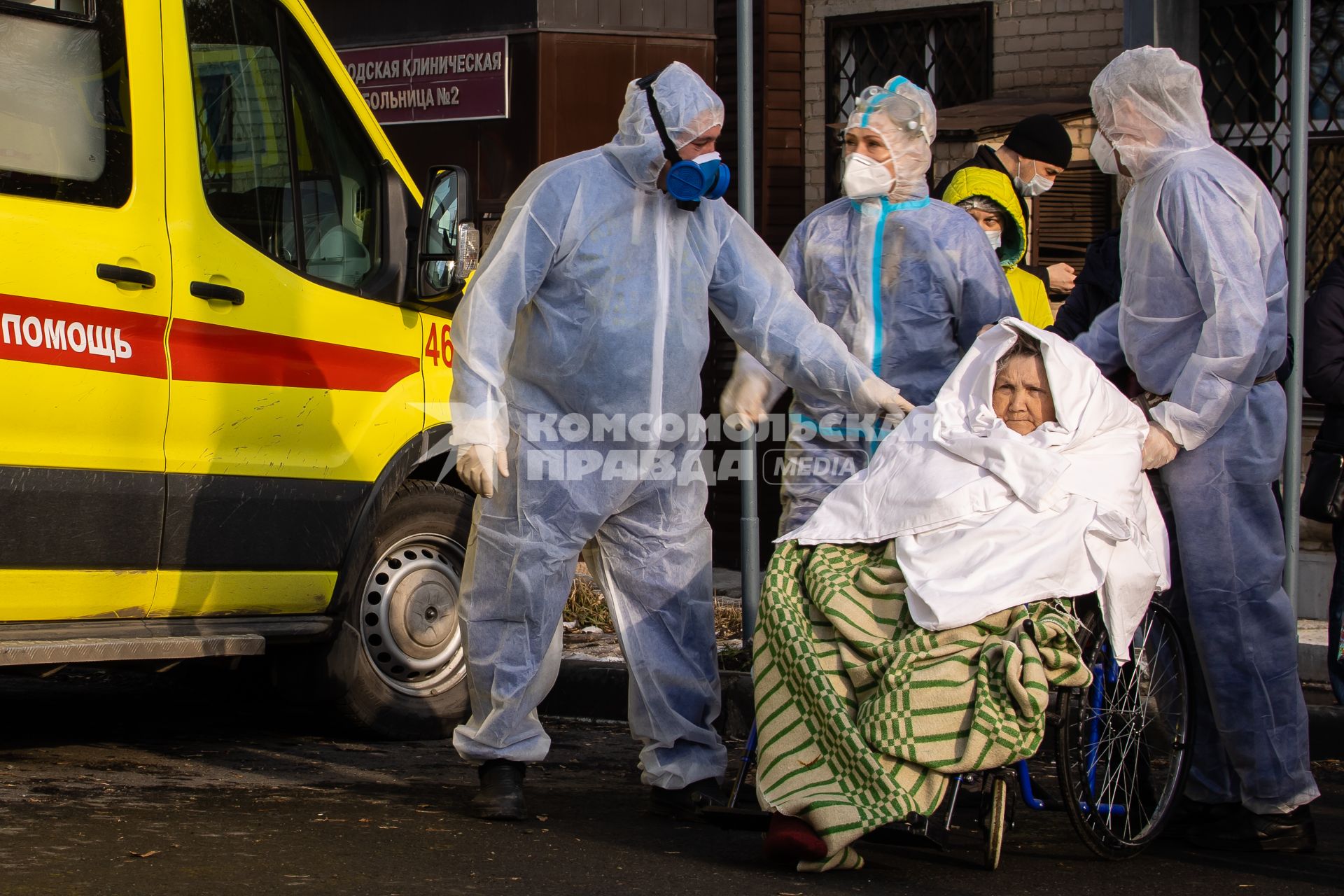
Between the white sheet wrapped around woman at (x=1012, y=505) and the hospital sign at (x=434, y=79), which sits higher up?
the hospital sign at (x=434, y=79)

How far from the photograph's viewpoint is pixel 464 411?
4.93m

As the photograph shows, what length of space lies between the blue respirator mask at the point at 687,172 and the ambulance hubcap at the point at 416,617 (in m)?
1.83

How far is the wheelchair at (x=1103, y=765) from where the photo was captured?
14.9 feet

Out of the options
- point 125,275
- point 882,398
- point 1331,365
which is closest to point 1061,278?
point 1331,365

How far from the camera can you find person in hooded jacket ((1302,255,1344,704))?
647 centimetres

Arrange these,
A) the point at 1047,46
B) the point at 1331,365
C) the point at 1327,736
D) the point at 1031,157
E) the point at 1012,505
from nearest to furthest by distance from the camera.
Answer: the point at 1012,505 → the point at 1327,736 → the point at 1331,365 → the point at 1031,157 → the point at 1047,46

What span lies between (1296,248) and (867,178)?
234 cm

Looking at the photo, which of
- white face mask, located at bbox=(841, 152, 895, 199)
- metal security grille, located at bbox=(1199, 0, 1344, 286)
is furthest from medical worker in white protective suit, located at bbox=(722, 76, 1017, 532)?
metal security grille, located at bbox=(1199, 0, 1344, 286)

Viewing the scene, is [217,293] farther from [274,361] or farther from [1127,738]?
[1127,738]

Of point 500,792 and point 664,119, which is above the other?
point 664,119

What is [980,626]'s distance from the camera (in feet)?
14.7

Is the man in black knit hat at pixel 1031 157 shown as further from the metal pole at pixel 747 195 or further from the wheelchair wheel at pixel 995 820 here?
the wheelchair wheel at pixel 995 820

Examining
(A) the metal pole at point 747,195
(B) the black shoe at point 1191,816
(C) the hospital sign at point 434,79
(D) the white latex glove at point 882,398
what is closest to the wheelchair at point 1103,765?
(B) the black shoe at point 1191,816

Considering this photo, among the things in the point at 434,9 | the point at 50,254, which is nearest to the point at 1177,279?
the point at 50,254
